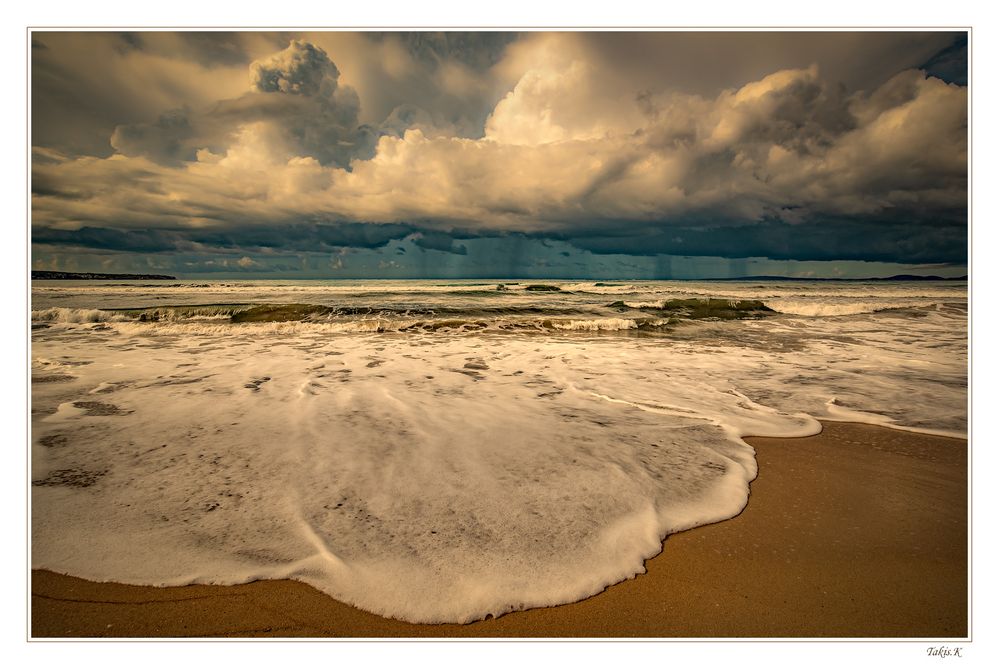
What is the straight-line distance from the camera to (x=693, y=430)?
15.9 feet

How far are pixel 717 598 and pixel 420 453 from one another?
102 inches

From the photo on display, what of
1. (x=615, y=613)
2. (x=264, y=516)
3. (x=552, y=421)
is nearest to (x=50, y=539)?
(x=264, y=516)

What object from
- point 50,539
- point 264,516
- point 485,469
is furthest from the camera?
point 485,469

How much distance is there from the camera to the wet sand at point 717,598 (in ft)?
7.35

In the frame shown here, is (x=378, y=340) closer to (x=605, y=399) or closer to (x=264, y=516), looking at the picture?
(x=605, y=399)

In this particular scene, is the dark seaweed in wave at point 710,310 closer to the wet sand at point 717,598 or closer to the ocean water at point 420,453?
the ocean water at point 420,453

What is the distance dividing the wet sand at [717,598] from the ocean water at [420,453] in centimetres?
10

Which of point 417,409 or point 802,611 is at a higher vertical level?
→ point 417,409

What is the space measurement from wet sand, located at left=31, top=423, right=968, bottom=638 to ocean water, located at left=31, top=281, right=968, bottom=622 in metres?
0.10

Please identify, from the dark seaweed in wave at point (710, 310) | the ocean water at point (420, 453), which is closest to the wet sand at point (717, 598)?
the ocean water at point (420, 453)

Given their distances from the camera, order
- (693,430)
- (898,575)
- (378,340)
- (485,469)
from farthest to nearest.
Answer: (378,340) < (693,430) < (485,469) < (898,575)

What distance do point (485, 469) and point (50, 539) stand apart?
2.87 m
